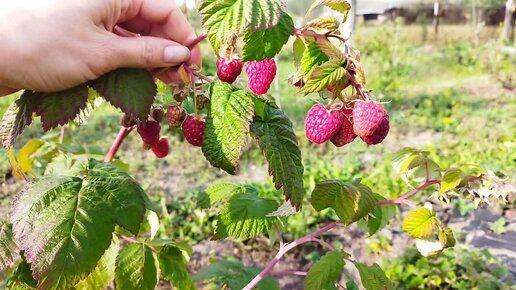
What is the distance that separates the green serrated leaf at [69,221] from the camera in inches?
31.4

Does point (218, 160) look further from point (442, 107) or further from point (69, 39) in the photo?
point (442, 107)

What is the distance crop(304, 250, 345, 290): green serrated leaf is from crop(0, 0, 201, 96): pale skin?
1.83ft

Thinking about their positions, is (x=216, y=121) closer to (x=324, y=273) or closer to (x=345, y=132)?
(x=345, y=132)

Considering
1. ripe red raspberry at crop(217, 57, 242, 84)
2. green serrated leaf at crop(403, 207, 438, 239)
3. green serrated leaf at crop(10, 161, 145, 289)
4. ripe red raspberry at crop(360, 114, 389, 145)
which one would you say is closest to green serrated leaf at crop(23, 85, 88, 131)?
green serrated leaf at crop(10, 161, 145, 289)

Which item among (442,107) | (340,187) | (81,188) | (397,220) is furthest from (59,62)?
(442,107)

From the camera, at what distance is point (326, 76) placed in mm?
788

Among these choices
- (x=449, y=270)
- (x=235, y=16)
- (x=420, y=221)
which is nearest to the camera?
(x=235, y=16)

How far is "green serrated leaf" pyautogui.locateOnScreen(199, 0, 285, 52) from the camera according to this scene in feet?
2.42

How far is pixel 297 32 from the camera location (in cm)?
85

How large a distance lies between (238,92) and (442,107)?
4456 millimetres

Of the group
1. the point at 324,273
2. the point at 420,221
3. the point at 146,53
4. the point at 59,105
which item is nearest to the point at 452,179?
the point at 420,221

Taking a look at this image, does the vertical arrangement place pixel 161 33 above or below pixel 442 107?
above

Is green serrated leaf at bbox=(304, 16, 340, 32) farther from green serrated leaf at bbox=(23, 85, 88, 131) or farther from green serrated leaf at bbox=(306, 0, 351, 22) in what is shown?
green serrated leaf at bbox=(23, 85, 88, 131)

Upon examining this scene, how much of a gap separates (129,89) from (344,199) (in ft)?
1.58
